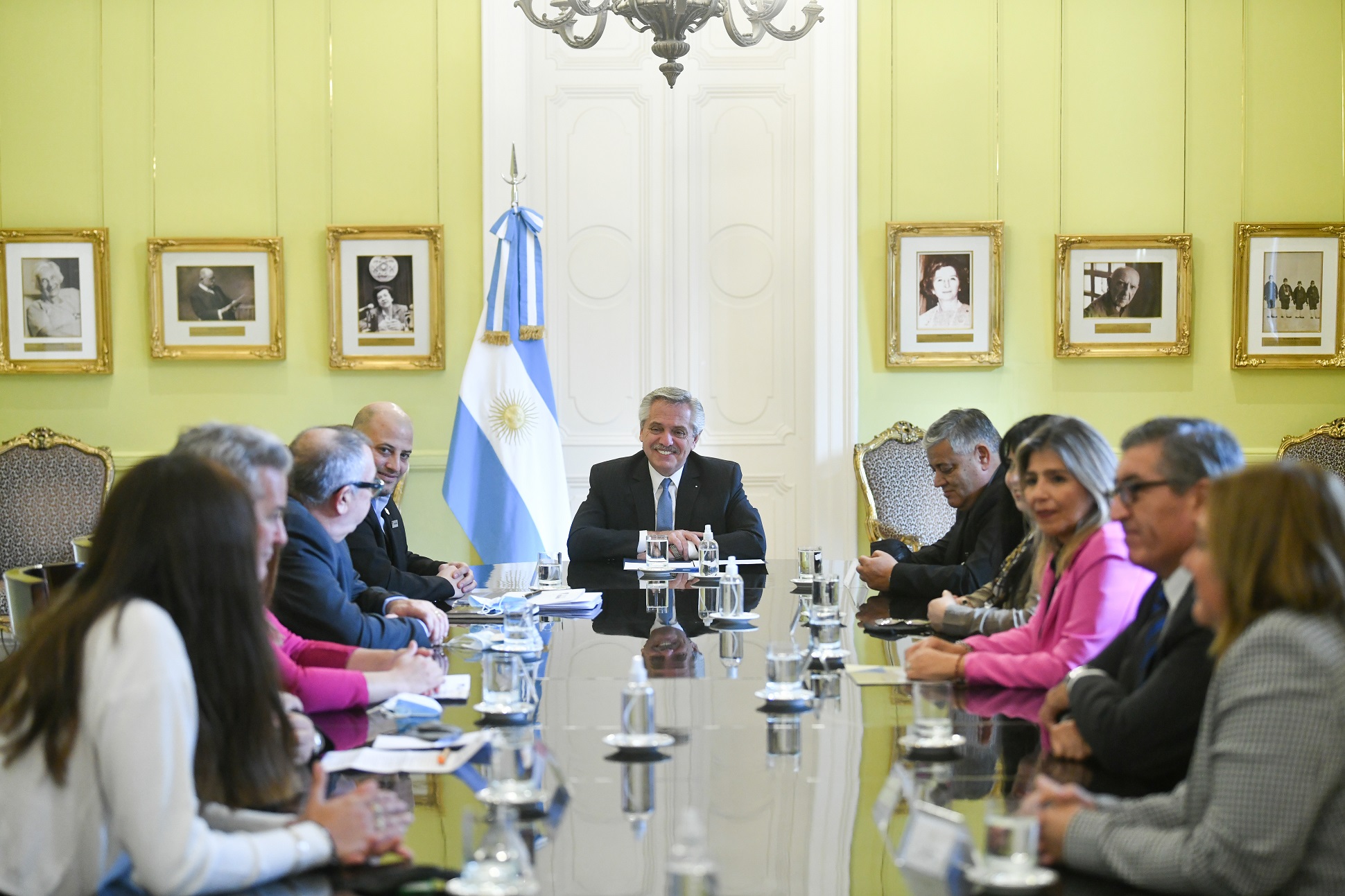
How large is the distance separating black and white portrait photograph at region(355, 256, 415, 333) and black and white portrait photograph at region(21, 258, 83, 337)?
155cm

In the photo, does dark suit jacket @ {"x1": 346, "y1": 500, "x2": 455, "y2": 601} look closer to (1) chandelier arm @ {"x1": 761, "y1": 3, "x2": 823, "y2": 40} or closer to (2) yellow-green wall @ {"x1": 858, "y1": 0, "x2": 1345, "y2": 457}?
(1) chandelier arm @ {"x1": 761, "y1": 3, "x2": 823, "y2": 40}

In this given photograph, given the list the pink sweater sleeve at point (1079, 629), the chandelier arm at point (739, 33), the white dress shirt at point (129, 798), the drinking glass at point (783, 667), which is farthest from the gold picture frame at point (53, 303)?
the white dress shirt at point (129, 798)

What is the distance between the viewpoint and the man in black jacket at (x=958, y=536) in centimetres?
431

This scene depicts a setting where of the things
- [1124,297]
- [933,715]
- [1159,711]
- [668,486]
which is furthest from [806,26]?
[1159,711]

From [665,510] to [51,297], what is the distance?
3.80 metres

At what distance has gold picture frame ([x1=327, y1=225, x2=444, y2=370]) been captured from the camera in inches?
284

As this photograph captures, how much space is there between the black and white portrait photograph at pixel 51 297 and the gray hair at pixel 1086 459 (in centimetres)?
590

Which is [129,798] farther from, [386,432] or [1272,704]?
[386,432]

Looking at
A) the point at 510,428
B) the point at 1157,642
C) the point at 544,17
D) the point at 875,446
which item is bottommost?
the point at 1157,642

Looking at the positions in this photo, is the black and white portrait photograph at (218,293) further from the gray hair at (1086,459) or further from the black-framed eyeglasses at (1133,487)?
the black-framed eyeglasses at (1133,487)

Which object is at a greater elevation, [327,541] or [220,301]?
[220,301]

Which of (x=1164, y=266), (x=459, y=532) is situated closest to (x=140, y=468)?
(x=459, y=532)

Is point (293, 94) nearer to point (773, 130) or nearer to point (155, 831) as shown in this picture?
point (773, 130)

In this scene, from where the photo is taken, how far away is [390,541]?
4988 mm
